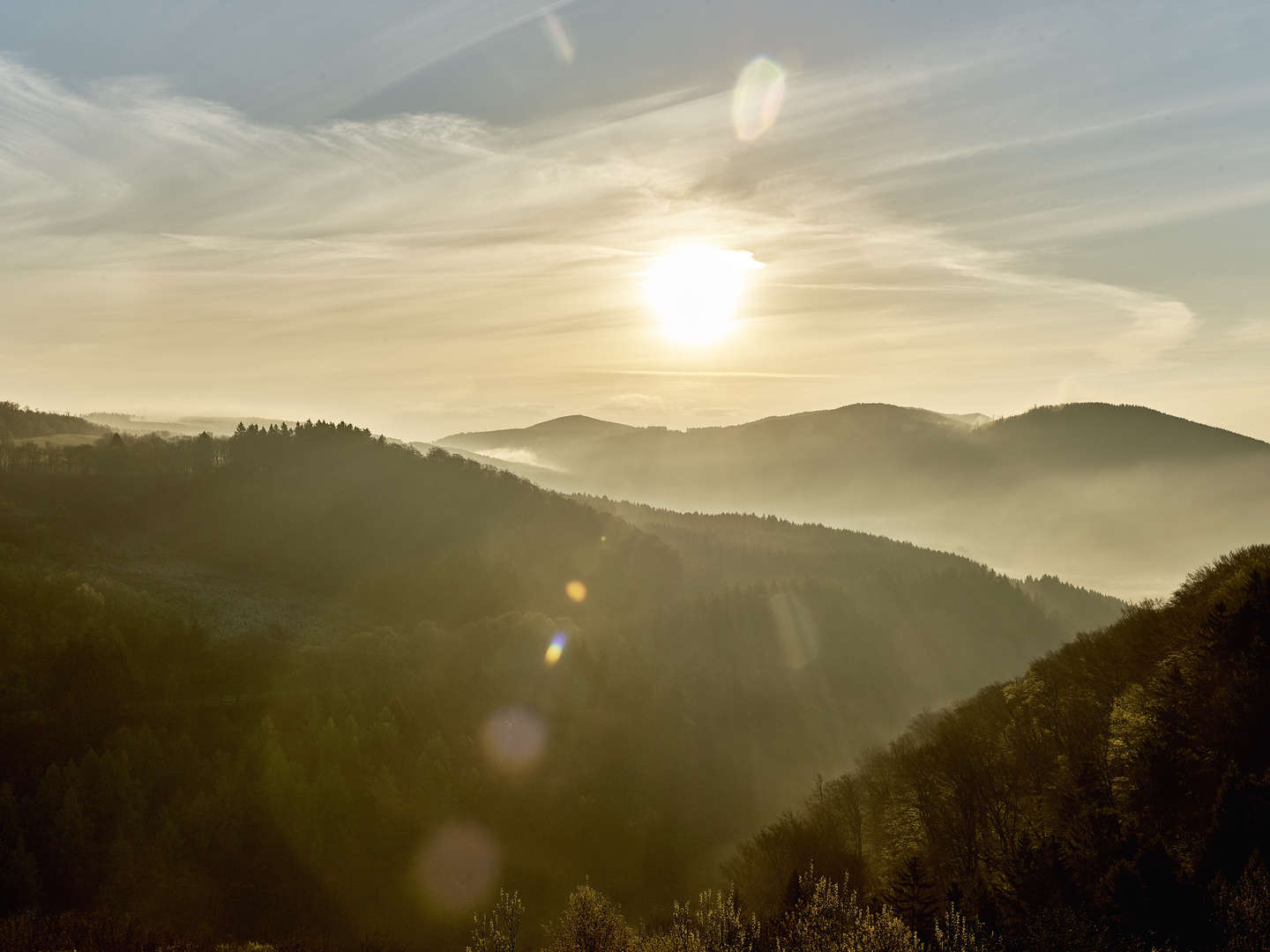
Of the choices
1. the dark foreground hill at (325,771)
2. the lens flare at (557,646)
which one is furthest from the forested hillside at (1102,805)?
the lens flare at (557,646)

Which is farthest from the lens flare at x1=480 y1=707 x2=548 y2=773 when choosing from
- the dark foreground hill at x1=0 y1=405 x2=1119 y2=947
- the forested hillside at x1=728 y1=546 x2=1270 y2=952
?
the forested hillside at x1=728 y1=546 x2=1270 y2=952

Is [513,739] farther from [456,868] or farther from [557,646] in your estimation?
[456,868]

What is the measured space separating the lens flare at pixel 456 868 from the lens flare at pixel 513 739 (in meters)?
16.8

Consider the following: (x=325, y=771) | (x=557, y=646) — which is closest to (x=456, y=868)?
(x=325, y=771)

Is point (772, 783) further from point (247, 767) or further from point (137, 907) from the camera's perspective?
point (137, 907)

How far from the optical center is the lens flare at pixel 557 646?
612 ft

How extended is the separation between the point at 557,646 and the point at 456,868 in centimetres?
6286

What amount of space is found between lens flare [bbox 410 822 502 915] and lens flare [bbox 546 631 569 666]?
48.0 meters

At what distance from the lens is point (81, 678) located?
143 meters

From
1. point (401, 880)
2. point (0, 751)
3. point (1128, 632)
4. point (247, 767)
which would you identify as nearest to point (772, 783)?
point (401, 880)

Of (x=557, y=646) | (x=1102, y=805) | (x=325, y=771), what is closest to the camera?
(x=1102, y=805)

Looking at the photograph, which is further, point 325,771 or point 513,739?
point 513,739

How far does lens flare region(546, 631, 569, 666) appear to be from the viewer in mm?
186663

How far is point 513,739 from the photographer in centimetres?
16562
